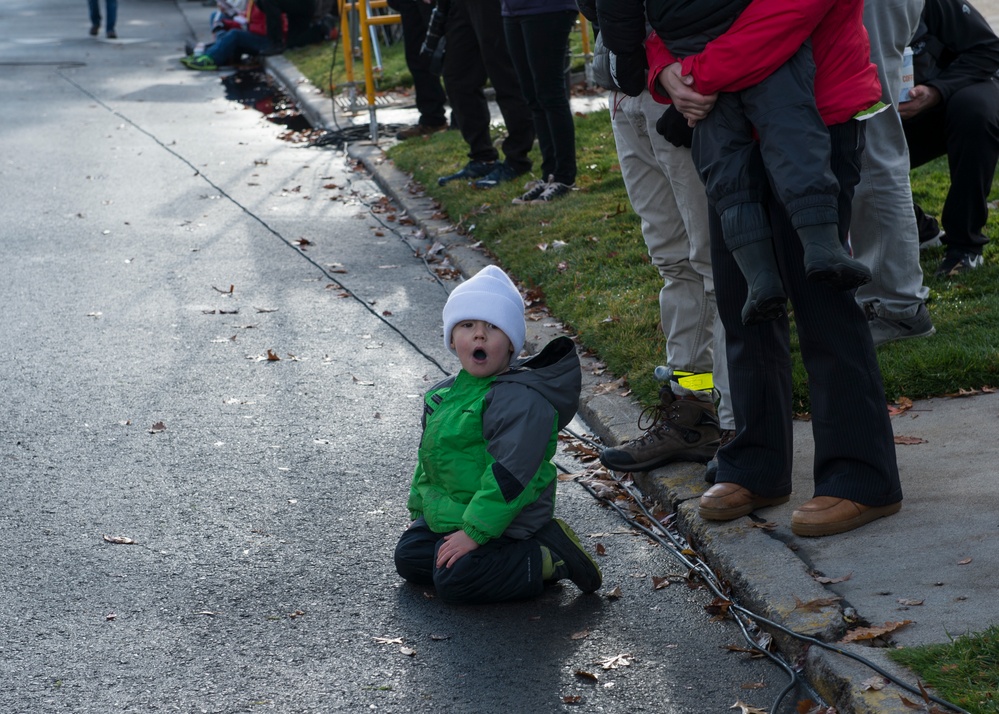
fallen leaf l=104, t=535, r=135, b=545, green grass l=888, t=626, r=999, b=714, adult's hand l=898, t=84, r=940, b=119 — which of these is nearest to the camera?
green grass l=888, t=626, r=999, b=714

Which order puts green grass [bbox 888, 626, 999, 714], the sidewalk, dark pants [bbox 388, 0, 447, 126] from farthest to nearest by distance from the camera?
dark pants [bbox 388, 0, 447, 126], the sidewalk, green grass [bbox 888, 626, 999, 714]

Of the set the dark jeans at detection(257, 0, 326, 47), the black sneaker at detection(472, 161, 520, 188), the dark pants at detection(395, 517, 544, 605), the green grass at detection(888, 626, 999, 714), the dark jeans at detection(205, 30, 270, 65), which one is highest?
the green grass at detection(888, 626, 999, 714)

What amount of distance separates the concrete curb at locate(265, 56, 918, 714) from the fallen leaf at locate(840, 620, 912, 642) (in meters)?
0.04

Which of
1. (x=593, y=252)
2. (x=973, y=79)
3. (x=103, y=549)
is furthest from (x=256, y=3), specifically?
(x=103, y=549)

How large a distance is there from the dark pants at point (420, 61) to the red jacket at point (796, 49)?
26.2 feet

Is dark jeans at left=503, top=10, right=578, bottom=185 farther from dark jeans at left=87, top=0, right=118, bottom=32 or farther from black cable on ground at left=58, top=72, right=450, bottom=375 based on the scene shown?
dark jeans at left=87, top=0, right=118, bottom=32

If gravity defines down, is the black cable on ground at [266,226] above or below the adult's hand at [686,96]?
below

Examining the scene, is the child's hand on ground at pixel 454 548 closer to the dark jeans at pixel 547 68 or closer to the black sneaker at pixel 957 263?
the black sneaker at pixel 957 263

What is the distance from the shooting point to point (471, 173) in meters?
9.91

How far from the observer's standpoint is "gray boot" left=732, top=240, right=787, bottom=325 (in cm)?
354

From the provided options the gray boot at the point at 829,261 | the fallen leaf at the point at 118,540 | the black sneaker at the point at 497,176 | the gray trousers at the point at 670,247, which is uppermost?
the gray boot at the point at 829,261

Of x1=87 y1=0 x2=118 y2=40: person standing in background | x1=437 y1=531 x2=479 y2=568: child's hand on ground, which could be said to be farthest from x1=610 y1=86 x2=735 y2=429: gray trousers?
x1=87 y1=0 x2=118 y2=40: person standing in background

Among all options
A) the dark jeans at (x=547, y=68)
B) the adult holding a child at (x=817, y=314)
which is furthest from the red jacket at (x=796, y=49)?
the dark jeans at (x=547, y=68)

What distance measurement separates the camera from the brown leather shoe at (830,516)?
3.75 m
